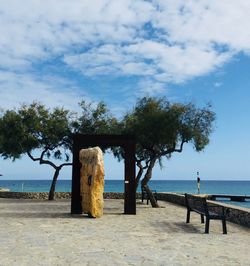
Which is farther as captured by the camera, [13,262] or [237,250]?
[237,250]

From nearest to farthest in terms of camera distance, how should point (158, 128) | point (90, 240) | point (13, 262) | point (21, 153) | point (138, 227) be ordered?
point (13, 262), point (90, 240), point (138, 227), point (158, 128), point (21, 153)

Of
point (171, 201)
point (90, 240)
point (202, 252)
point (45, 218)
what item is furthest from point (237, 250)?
point (171, 201)

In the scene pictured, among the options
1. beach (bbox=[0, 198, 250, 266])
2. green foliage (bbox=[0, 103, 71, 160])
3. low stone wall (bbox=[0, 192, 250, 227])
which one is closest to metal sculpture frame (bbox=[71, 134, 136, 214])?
beach (bbox=[0, 198, 250, 266])

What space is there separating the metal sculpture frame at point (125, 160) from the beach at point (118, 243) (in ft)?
8.94

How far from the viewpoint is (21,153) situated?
96.2 feet

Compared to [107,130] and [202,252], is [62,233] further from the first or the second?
[107,130]

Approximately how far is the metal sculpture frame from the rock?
1063mm

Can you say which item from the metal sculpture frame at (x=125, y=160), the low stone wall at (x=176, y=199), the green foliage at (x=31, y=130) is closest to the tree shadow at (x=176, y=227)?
the low stone wall at (x=176, y=199)

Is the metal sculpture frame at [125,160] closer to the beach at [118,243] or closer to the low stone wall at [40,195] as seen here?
the beach at [118,243]

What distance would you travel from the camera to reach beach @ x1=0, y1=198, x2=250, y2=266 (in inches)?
316

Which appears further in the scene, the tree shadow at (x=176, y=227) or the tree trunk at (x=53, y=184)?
the tree trunk at (x=53, y=184)

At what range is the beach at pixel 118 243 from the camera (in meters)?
8.02

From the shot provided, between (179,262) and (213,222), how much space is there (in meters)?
7.37

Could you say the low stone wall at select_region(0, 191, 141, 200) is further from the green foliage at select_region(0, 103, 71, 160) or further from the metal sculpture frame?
the metal sculpture frame
